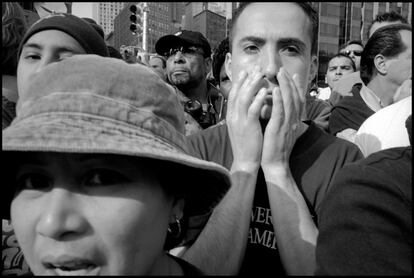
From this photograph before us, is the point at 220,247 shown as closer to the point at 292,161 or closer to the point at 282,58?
the point at 292,161

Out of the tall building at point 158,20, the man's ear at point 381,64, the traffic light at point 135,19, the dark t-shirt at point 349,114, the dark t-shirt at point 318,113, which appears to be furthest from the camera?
the traffic light at point 135,19

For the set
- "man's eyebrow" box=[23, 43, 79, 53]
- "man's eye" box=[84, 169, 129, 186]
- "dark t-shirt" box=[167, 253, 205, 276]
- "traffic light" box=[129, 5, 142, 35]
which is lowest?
"dark t-shirt" box=[167, 253, 205, 276]

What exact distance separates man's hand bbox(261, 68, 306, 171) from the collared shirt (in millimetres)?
1474

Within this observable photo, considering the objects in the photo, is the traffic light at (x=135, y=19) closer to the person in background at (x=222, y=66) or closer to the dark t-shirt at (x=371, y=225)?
the person in background at (x=222, y=66)

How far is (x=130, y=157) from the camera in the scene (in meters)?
0.91

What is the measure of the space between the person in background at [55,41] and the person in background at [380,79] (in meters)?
1.77

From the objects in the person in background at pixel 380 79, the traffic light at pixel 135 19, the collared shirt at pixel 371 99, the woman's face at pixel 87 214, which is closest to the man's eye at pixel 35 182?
the woman's face at pixel 87 214

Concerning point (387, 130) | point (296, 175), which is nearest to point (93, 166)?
point (296, 175)

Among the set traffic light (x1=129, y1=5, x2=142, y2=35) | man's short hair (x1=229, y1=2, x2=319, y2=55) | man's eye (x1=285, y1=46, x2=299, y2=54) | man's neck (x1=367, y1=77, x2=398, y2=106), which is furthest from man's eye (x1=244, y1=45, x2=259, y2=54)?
traffic light (x1=129, y1=5, x2=142, y2=35)

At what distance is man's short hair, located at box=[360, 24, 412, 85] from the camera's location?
285cm

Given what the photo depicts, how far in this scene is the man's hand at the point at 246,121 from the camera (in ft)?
4.82

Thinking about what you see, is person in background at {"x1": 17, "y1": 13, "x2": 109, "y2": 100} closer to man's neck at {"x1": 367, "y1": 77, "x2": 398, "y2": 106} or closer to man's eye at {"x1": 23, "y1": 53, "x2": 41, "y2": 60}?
man's eye at {"x1": 23, "y1": 53, "x2": 41, "y2": 60}

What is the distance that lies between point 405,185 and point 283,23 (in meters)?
0.93

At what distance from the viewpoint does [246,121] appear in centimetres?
152
